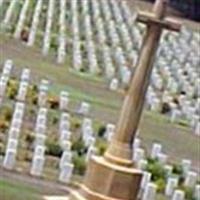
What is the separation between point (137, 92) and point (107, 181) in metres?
0.56

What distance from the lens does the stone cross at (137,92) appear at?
6.64 meters

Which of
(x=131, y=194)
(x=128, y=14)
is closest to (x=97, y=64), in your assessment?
(x=128, y=14)

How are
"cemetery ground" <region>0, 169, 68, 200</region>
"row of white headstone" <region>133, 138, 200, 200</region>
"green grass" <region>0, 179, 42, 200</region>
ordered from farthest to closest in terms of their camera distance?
1. "row of white headstone" <region>133, 138, 200, 200</region>
2. "cemetery ground" <region>0, 169, 68, 200</region>
3. "green grass" <region>0, 179, 42, 200</region>

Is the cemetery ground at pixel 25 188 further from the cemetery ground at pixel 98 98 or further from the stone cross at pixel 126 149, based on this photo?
the stone cross at pixel 126 149

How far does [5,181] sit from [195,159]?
4.47 m

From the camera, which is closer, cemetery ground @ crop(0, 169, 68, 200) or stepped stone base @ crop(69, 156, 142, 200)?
stepped stone base @ crop(69, 156, 142, 200)

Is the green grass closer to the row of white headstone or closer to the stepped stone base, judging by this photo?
the row of white headstone

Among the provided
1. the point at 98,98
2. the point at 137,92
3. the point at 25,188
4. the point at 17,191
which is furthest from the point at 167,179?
the point at 137,92

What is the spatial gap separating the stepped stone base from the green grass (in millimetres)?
3353

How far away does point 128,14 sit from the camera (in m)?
28.4

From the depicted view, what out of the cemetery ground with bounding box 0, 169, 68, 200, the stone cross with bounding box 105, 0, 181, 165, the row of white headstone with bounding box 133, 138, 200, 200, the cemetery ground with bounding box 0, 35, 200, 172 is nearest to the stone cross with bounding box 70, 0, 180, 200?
the stone cross with bounding box 105, 0, 181, 165

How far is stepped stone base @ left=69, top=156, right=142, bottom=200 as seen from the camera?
660cm

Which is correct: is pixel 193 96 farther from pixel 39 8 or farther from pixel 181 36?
pixel 181 36

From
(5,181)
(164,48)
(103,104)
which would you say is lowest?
(5,181)
